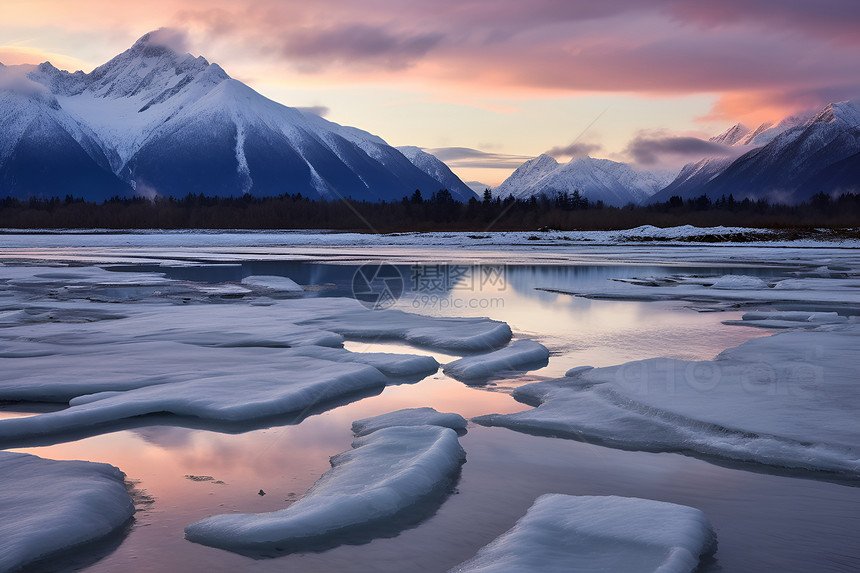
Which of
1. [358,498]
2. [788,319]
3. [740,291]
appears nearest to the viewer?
[358,498]

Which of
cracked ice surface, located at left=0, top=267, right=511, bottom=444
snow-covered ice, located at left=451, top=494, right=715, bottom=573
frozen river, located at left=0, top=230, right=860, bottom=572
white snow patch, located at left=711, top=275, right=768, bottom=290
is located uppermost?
white snow patch, located at left=711, top=275, right=768, bottom=290

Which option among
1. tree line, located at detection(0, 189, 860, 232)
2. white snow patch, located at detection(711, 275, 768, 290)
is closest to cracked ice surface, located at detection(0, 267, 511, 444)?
white snow patch, located at detection(711, 275, 768, 290)

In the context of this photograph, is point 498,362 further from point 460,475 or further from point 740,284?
point 740,284

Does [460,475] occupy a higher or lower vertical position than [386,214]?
lower

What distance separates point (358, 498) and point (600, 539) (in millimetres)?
1652

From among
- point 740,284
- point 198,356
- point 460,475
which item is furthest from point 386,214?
point 460,475

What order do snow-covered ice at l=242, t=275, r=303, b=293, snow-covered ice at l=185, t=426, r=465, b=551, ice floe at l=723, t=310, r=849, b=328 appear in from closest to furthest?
snow-covered ice at l=185, t=426, r=465, b=551 < ice floe at l=723, t=310, r=849, b=328 < snow-covered ice at l=242, t=275, r=303, b=293

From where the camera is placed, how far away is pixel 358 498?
4.82 metres

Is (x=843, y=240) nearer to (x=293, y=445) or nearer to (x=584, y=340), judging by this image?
(x=584, y=340)

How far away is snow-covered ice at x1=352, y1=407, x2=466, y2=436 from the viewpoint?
680cm

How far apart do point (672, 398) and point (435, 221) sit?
441ft

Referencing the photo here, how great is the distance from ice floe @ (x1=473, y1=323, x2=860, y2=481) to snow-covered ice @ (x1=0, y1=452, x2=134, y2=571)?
3621 millimetres

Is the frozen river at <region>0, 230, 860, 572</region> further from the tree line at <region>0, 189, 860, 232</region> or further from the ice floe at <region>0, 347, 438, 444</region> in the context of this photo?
the tree line at <region>0, 189, 860, 232</region>

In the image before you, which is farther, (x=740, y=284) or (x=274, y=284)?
(x=740, y=284)
